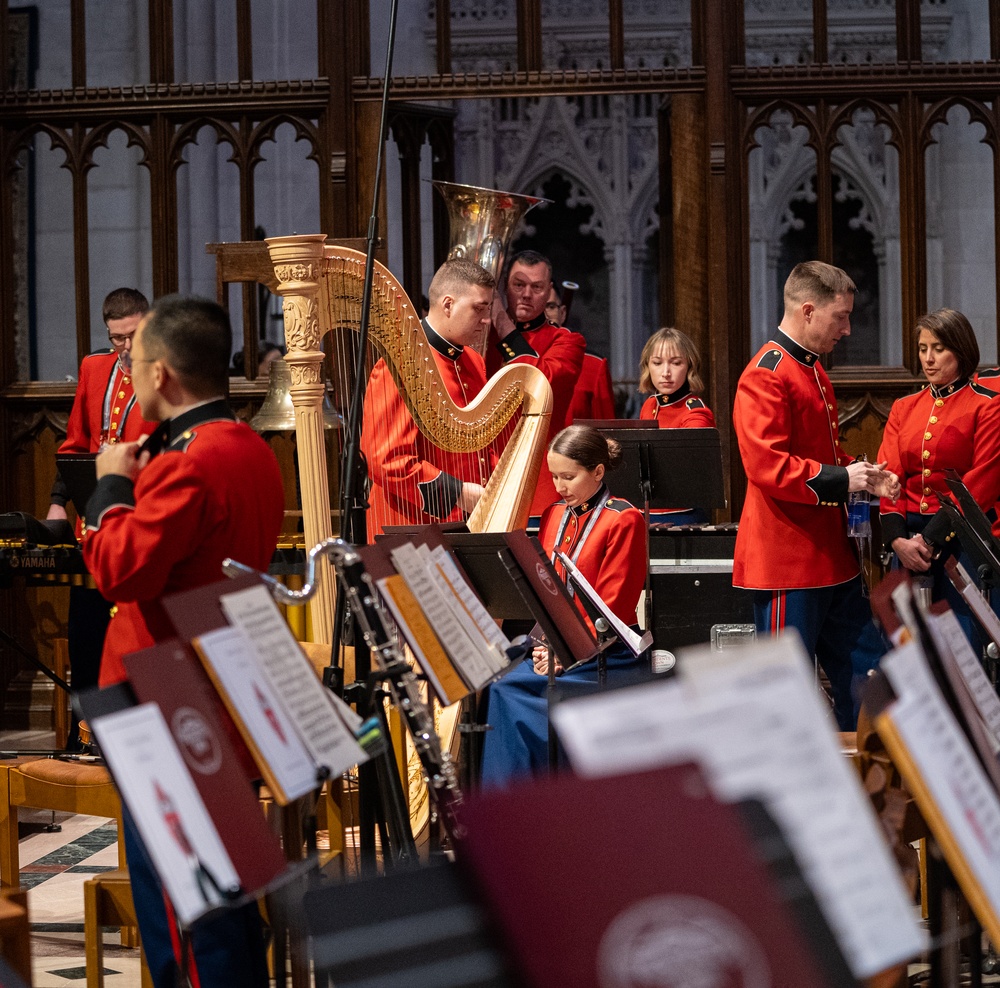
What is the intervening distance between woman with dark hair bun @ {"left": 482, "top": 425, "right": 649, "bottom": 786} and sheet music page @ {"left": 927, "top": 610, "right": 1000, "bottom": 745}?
2.40 m

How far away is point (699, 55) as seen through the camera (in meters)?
7.38

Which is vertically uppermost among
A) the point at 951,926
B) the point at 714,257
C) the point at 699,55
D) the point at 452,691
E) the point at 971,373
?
the point at 699,55

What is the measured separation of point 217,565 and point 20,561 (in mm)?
2775

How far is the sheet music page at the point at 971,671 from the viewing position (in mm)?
2281

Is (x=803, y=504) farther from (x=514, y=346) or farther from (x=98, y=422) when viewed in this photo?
(x=98, y=422)

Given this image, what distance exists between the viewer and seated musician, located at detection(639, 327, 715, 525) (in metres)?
6.67

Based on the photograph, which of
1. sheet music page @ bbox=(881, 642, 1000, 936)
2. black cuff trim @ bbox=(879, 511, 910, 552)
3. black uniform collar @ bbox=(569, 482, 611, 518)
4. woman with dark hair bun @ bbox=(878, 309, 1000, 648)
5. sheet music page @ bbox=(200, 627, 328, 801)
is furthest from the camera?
black cuff trim @ bbox=(879, 511, 910, 552)

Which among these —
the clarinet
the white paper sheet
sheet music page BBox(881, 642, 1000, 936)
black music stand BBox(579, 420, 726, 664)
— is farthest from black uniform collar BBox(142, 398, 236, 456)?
black music stand BBox(579, 420, 726, 664)

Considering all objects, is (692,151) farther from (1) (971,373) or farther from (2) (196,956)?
(2) (196,956)

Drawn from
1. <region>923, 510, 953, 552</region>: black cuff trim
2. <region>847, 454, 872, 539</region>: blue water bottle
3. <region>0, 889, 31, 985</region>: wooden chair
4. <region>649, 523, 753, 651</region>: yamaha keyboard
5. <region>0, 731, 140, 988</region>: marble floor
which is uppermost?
<region>847, 454, 872, 539</region>: blue water bottle

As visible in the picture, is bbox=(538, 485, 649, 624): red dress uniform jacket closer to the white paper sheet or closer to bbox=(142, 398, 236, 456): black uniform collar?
bbox=(142, 398, 236, 456): black uniform collar

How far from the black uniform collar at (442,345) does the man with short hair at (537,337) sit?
1.18 meters

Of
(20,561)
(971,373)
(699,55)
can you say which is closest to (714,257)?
(699,55)

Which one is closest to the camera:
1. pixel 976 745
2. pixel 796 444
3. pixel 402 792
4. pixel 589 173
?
pixel 976 745
